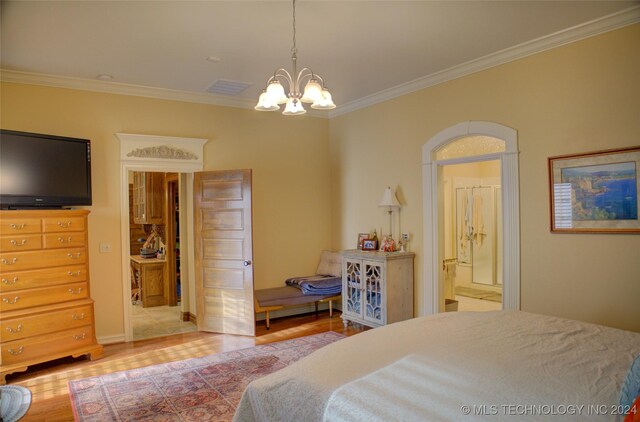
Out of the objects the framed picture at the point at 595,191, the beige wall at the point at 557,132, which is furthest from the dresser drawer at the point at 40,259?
the framed picture at the point at 595,191

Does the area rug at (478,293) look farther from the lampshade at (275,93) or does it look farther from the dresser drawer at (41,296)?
the dresser drawer at (41,296)

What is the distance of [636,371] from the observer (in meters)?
1.46

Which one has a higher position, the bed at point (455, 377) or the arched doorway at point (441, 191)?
the arched doorway at point (441, 191)

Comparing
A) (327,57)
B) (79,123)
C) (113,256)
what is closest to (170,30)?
(327,57)

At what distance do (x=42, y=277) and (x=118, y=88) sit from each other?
7.18 ft

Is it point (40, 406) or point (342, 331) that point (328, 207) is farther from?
point (40, 406)

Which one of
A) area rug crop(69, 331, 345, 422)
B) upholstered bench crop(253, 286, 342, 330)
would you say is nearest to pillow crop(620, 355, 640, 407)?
area rug crop(69, 331, 345, 422)

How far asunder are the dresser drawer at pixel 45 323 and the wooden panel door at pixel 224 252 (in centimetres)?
132

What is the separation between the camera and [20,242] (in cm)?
376

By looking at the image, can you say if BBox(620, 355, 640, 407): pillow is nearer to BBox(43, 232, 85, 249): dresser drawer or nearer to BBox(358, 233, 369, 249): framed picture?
BBox(358, 233, 369, 249): framed picture

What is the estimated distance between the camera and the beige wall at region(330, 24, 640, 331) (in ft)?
10.4

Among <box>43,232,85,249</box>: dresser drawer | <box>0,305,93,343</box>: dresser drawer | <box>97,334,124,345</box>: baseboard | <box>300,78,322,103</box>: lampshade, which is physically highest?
<box>300,78,322,103</box>: lampshade

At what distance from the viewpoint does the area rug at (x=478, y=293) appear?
6.96m

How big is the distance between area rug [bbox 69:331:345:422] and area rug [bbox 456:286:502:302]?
3929 mm
